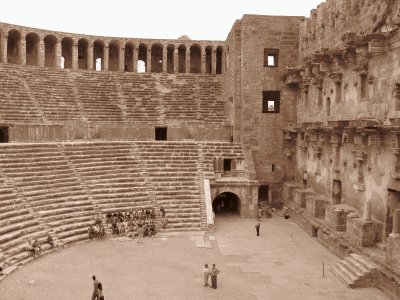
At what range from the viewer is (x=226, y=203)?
30875 millimetres

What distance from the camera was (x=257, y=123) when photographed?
103ft

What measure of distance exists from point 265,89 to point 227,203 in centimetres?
785

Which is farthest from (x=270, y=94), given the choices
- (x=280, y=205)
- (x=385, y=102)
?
(x=385, y=102)

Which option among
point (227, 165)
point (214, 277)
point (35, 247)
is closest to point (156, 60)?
point (227, 165)

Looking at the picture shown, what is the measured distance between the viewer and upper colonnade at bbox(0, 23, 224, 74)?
120 feet

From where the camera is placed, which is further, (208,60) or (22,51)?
(208,60)

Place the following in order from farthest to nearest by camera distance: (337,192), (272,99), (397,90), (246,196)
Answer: (272,99) → (246,196) → (337,192) → (397,90)

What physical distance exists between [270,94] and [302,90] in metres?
2.44

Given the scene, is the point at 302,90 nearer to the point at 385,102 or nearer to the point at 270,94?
the point at 270,94

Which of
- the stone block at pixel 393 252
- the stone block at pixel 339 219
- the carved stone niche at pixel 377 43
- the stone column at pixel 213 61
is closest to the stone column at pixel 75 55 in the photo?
the stone column at pixel 213 61

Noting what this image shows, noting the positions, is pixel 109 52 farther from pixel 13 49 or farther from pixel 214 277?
pixel 214 277

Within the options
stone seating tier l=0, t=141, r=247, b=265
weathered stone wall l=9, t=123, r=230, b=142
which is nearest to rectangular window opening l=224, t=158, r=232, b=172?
stone seating tier l=0, t=141, r=247, b=265

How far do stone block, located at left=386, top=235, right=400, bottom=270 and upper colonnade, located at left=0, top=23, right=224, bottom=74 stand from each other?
26255 mm

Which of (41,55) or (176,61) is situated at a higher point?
(176,61)
